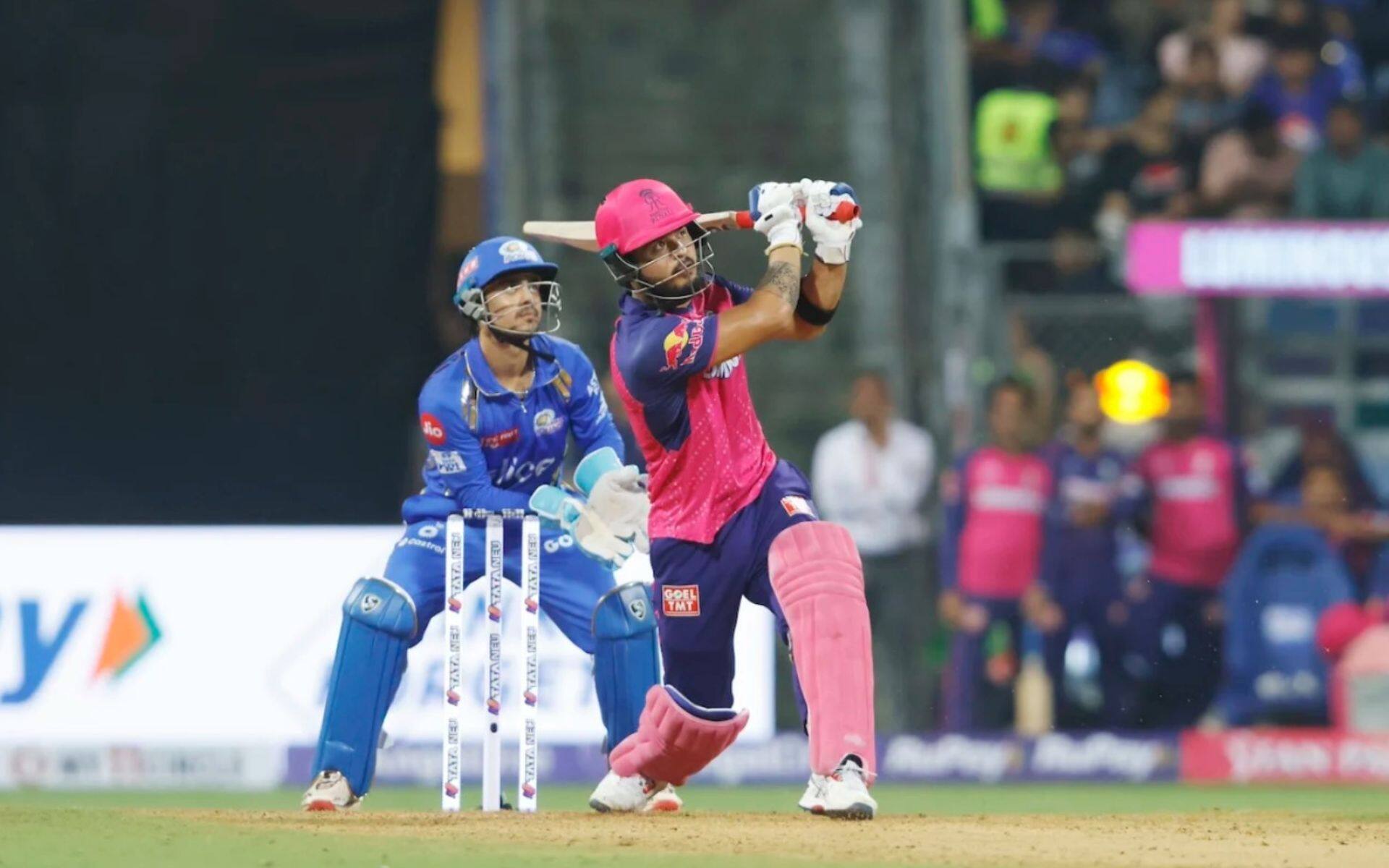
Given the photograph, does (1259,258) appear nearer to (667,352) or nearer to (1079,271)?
(1079,271)

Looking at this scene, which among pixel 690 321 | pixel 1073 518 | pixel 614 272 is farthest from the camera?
pixel 1073 518

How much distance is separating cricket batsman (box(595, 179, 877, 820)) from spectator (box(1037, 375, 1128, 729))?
17.2 ft

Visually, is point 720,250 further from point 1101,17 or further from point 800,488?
point 800,488

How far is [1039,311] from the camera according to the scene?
1370 centimetres

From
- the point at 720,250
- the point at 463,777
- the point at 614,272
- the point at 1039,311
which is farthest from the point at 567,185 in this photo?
the point at 614,272

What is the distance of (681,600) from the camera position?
7418mm

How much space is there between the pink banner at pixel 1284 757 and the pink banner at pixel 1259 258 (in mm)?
2359

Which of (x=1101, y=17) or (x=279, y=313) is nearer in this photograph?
→ (x=279, y=313)

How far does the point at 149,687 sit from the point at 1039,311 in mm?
5019

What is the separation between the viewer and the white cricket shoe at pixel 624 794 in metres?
8.09

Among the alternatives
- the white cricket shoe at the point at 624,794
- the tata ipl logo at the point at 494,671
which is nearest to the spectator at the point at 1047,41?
the tata ipl logo at the point at 494,671

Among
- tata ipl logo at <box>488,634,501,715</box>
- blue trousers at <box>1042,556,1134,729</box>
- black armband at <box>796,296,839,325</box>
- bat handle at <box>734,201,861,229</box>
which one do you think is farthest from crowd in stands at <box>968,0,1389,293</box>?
bat handle at <box>734,201,861,229</box>

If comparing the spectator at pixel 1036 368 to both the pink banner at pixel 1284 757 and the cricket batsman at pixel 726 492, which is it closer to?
the pink banner at pixel 1284 757

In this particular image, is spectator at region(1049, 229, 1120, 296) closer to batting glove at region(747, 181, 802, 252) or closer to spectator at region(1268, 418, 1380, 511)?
spectator at region(1268, 418, 1380, 511)
